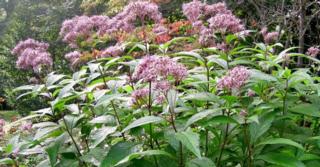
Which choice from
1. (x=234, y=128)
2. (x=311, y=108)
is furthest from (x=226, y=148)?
(x=311, y=108)

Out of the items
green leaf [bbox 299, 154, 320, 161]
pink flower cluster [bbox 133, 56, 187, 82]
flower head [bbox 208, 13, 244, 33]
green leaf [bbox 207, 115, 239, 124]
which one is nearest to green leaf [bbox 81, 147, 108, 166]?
pink flower cluster [bbox 133, 56, 187, 82]

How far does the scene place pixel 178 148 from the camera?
6.33 ft

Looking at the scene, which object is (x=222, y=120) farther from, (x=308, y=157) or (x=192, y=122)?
(x=308, y=157)

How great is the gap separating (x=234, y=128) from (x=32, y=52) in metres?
1.59

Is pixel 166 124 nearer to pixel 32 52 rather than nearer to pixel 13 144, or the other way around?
pixel 13 144

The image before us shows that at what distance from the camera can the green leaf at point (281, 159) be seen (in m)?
1.89

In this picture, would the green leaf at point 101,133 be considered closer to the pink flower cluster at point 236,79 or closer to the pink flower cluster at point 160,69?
the pink flower cluster at point 160,69

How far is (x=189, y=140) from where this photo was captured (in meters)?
1.77

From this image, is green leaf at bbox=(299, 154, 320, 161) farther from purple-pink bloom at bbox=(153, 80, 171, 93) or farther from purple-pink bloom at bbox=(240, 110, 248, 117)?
purple-pink bloom at bbox=(153, 80, 171, 93)

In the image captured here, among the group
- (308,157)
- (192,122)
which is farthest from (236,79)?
(308,157)

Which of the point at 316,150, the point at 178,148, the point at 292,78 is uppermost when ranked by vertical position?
the point at 292,78

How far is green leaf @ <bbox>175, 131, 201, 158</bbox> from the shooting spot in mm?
1711

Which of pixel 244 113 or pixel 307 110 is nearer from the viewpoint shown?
pixel 244 113

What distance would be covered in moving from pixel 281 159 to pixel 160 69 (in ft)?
2.18
